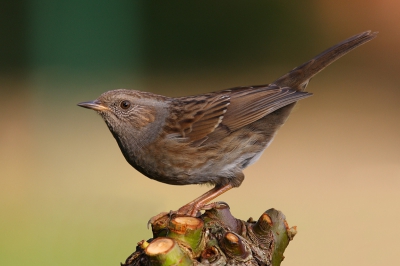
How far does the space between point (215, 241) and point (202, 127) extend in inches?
40.3

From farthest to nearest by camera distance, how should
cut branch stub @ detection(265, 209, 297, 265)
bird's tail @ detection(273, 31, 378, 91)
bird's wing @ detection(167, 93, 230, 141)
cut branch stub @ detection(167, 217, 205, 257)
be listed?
bird's tail @ detection(273, 31, 378, 91) < bird's wing @ detection(167, 93, 230, 141) < cut branch stub @ detection(265, 209, 297, 265) < cut branch stub @ detection(167, 217, 205, 257)

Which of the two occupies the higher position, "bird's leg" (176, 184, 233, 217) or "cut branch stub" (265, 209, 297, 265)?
"bird's leg" (176, 184, 233, 217)

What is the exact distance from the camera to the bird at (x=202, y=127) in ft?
8.52

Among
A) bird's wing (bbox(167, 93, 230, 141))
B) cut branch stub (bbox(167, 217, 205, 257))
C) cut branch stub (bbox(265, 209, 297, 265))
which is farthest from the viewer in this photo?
bird's wing (bbox(167, 93, 230, 141))

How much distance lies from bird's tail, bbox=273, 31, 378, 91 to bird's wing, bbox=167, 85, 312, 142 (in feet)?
0.47

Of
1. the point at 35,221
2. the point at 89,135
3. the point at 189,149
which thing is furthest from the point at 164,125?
the point at 89,135

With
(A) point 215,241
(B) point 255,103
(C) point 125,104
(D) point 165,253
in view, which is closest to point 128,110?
(C) point 125,104

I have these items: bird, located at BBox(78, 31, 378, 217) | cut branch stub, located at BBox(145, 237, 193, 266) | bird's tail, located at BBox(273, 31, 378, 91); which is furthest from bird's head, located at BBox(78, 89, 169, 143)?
cut branch stub, located at BBox(145, 237, 193, 266)

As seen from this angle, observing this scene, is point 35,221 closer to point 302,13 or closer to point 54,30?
point 54,30

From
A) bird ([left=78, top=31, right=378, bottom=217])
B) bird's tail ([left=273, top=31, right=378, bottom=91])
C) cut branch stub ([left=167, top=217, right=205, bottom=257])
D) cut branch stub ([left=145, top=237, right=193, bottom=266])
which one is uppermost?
bird's tail ([left=273, top=31, right=378, bottom=91])

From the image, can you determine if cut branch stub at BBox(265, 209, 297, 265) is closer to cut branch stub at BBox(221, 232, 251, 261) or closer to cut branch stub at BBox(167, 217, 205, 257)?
cut branch stub at BBox(221, 232, 251, 261)

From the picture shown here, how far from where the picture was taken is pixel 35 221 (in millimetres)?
3955

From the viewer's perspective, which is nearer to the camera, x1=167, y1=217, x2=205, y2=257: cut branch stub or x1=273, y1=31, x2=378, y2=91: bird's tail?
x1=167, y1=217, x2=205, y2=257: cut branch stub

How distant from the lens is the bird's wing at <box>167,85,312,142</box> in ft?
9.02
